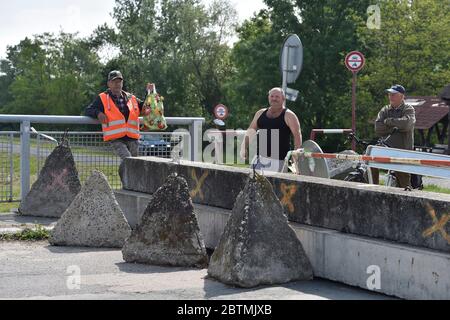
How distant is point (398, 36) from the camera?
4006cm

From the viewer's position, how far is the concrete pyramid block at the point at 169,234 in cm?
835

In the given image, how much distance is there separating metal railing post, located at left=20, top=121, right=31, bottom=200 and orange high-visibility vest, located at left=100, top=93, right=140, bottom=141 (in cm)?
101

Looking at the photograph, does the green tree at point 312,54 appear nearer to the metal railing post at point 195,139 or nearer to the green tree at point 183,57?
the green tree at point 183,57

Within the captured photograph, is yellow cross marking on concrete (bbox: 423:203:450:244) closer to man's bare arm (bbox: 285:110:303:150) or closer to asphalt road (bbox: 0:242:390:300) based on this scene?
asphalt road (bbox: 0:242:390:300)

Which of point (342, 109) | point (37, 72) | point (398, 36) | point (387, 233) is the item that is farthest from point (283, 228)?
point (37, 72)

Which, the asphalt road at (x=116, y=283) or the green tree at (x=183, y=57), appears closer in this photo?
the asphalt road at (x=116, y=283)

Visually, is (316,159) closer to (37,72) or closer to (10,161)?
(10,161)

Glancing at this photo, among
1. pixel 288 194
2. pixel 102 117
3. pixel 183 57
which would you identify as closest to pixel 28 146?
pixel 102 117

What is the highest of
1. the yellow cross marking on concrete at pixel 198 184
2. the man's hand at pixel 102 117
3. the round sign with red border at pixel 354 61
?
the round sign with red border at pixel 354 61

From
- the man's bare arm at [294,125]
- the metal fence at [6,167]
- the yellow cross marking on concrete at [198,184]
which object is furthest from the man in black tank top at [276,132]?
the metal fence at [6,167]

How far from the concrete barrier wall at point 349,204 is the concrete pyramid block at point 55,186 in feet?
7.02

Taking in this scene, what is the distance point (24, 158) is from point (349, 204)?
6.08m

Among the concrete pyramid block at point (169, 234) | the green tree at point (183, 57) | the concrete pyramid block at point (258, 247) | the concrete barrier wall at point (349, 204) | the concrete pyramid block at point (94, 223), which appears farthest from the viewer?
the green tree at point (183, 57)
